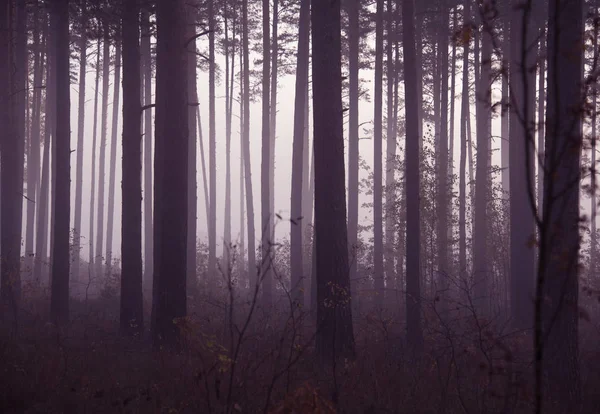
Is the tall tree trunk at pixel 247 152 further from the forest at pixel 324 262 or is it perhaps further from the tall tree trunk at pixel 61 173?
the tall tree trunk at pixel 61 173

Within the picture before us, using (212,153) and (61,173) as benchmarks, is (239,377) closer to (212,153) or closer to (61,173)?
(61,173)

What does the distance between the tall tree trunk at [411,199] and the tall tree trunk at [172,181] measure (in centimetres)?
487

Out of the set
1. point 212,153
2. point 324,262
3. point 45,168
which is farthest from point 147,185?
point 324,262

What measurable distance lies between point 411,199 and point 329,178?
341 cm

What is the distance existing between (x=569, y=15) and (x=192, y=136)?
16709 mm

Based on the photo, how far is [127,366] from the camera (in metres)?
8.17

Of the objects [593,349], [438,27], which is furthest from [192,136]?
[593,349]

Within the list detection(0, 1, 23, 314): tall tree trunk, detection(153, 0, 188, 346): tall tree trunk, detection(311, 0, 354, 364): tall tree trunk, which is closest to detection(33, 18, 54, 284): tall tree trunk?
detection(0, 1, 23, 314): tall tree trunk

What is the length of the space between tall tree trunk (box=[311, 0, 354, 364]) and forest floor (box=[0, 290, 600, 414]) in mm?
718

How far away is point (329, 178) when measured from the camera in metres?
9.20

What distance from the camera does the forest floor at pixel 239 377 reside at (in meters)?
5.83

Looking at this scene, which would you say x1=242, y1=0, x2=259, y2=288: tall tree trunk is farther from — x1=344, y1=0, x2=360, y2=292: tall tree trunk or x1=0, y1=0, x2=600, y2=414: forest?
x1=344, y1=0, x2=360, y2=292: tall tree trunk

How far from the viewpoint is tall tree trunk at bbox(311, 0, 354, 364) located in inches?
354

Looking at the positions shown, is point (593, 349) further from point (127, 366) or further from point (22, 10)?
point (22, 10)
